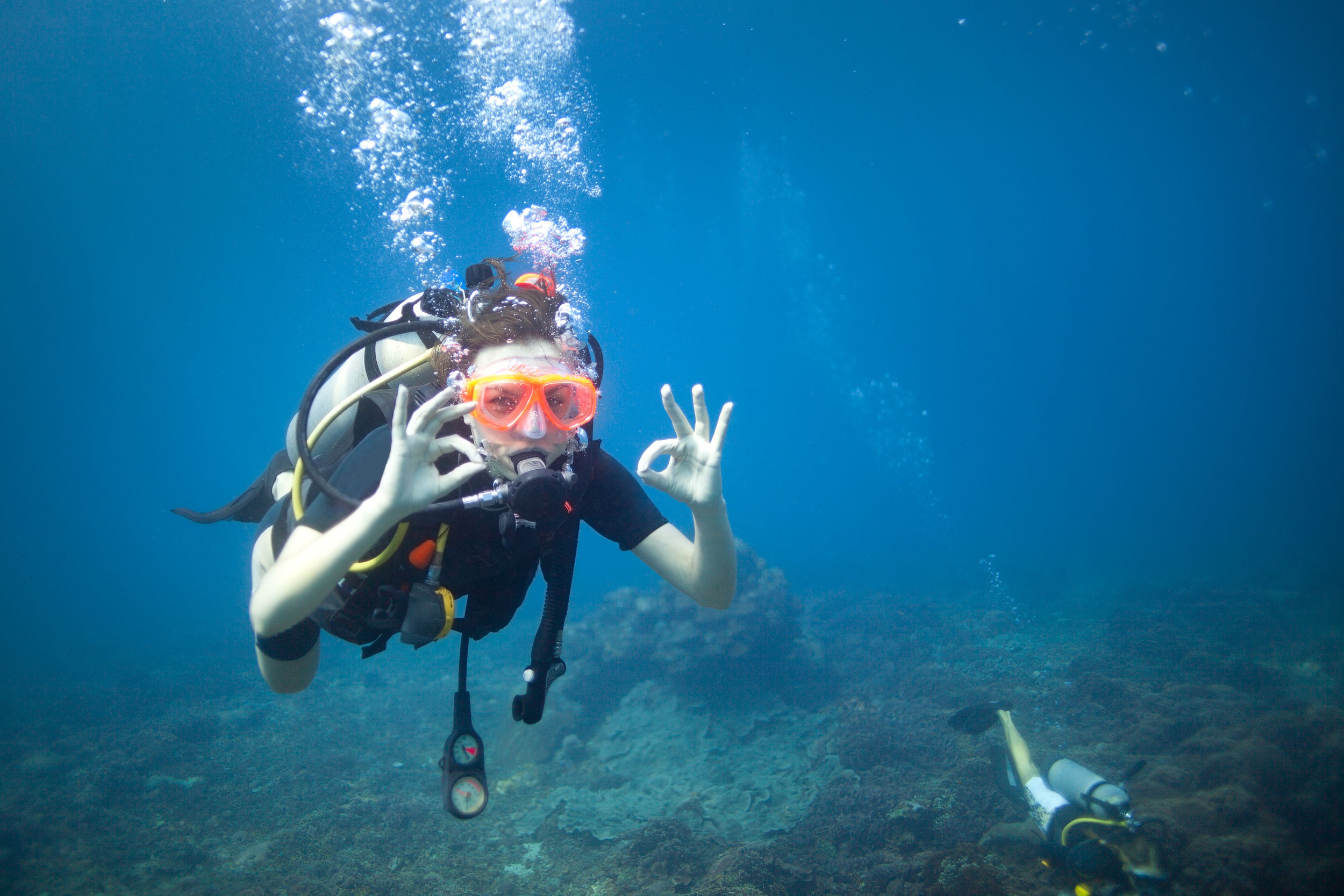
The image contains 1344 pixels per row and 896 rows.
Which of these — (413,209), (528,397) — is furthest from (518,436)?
(413,209)

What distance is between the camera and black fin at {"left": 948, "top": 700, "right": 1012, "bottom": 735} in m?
7.46

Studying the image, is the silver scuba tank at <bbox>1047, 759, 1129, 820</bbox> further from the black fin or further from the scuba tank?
the scuba tank

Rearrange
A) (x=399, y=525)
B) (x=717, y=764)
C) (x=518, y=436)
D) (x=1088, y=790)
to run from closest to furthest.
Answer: (x=399, y=525) → (x=518, y=436) → (x=1088, y=790) → (x=717, y=764)

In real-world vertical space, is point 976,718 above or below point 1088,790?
above

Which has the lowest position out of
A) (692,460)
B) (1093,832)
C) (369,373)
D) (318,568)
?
(1093,832)

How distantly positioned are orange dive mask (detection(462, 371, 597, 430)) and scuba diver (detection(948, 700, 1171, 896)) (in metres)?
5.79

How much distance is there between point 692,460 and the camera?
7.80 feet

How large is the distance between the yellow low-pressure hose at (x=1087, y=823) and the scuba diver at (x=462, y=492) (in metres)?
4.82

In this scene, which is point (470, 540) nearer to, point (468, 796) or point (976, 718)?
point (468, 796)

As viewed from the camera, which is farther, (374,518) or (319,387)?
(319,387)

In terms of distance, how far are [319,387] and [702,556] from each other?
6.32 feet

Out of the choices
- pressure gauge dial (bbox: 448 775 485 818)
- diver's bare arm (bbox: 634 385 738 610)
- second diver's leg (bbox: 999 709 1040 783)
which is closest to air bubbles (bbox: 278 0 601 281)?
diver's bare arm (bbox: 634 385 738 610)

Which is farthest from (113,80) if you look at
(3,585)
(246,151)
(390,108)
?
(3,585)

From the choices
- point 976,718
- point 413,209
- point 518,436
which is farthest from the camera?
point 413,209
